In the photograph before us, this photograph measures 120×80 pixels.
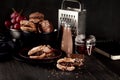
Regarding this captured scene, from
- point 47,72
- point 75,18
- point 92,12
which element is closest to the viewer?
point 47,72

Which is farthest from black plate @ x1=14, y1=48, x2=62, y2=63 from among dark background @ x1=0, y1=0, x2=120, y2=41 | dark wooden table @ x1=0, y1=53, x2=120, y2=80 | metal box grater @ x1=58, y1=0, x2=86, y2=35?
dark background @ x1=0, y1=0, x2=120, y2=41

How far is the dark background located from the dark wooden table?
1.42ft

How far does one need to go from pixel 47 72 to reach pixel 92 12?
0.68 meters

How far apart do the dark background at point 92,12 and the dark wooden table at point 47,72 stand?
432 mm

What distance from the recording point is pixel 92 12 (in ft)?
5.73

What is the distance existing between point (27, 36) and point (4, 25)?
31 centimetres

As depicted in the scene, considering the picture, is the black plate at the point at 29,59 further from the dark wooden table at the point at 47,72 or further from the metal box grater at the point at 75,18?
the metal box grater at the point at 75,18

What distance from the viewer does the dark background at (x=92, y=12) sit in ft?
5.38

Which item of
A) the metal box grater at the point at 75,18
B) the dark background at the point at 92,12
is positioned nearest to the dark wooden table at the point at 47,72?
the metal box grater at the point at 75,18

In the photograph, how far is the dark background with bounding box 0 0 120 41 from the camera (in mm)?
1640

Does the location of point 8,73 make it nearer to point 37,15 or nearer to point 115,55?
point 37,15

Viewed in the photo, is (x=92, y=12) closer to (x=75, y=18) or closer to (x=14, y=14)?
(x=75, y=18)

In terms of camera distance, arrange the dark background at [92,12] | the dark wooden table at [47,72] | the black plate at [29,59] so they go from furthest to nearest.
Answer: the dark background at [92,12], the black plate at [29,59], the dark wooden table at [47,72]

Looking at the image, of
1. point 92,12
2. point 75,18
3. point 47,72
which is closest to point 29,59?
point 47,72
